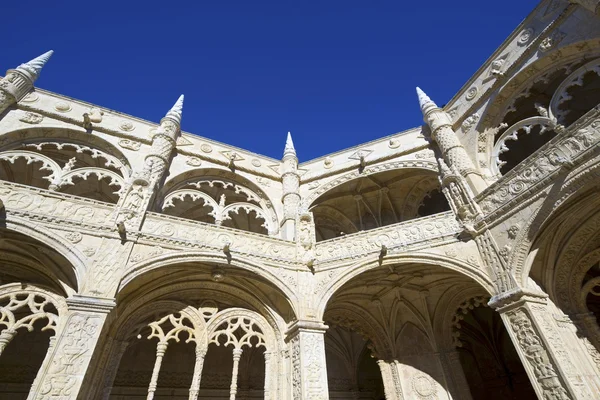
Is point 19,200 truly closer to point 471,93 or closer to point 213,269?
point 213,269

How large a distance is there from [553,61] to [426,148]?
413 centimetres

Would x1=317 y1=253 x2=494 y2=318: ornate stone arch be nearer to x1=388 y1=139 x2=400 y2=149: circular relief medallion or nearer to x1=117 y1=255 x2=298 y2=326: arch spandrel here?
x1=117 y1=255 x2=298 y2=326: arch spandrel

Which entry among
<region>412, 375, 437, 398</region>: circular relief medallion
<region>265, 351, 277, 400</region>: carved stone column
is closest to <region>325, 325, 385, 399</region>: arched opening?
<region>412, 375, 437, 398</region>: circular relief medallion

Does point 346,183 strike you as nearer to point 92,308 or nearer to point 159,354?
point 159,354

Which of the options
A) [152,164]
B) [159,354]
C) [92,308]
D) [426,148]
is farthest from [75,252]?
[426,148]

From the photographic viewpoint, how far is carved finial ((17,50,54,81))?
10320mm

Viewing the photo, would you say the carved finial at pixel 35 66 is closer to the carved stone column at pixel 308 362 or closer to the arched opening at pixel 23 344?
the arched opening at pixel 23 344

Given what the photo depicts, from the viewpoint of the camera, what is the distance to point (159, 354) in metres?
7.95

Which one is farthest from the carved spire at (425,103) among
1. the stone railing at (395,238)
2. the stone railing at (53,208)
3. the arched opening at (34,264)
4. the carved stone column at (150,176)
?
the arched opening at (34,264)

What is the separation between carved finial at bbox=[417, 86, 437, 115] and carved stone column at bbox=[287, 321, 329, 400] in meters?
8.23

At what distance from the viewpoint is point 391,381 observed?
10.2 meters

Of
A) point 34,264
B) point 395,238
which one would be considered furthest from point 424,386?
point 34,264

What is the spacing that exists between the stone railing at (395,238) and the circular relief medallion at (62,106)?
29.4 feet

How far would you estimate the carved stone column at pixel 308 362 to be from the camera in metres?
7.20
